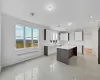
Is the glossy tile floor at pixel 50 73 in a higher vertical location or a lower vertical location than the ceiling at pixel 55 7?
lower

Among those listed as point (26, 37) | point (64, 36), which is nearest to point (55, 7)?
point (26, 37)

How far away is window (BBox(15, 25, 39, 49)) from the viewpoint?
4127 millimetres

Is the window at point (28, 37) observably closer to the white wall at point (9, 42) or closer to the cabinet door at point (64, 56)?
the white wall at point (9, 42)

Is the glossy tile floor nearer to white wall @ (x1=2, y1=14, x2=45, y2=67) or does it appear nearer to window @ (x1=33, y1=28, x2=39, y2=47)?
white wall @ (x1=2, y1=14, x2=45, y2=67)

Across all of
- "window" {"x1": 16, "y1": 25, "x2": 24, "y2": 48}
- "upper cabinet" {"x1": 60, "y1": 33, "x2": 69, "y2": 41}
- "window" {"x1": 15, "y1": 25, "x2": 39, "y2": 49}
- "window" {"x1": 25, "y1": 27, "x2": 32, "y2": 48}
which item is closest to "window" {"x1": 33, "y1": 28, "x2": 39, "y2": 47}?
"window" {"x1": 15, "y1": 25, "x2": 39, "y2": 49}

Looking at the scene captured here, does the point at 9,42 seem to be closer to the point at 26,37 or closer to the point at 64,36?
the point at 26,37

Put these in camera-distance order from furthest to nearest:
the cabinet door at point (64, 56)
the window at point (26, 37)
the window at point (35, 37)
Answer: the window at point (35, 37), the window at point (26, 37), the cabinet door at point (64, 56)

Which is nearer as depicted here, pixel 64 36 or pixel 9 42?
pixel 9 42

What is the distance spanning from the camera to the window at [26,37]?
413 cm

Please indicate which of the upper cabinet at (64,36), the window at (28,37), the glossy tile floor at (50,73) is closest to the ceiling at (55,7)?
the window at (28,37)

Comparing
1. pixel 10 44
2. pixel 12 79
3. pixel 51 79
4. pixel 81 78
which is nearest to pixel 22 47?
pixel 10 44

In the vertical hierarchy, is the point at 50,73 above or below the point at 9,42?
below

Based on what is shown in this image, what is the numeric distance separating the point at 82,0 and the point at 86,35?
565cm

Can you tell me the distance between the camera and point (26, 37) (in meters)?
4.62
